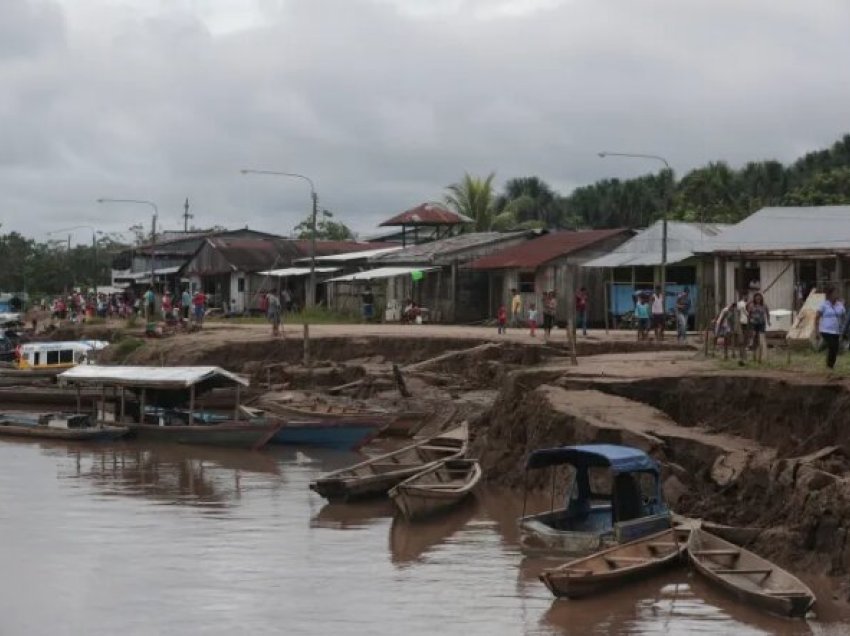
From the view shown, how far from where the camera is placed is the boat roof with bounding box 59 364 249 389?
32.7 metres

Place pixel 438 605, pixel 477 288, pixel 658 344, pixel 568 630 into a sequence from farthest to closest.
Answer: pixel 477 288 → pixel 658 344 → pixel 438 605 → pixel 568 630

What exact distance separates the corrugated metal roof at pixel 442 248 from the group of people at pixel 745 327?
20249 mm

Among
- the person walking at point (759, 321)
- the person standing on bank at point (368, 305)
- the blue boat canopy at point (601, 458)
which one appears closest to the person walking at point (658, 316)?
the person walking at point (759, 321)

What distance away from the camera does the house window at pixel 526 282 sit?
1897 inches

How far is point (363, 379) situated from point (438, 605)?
68.2ft

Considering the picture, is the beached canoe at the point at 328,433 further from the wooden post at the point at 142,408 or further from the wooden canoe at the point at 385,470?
the wooden canoe at the point at 385,470

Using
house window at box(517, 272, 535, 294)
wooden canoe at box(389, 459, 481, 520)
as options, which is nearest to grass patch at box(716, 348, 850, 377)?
wooden canoe at box(389, 459, 481, 520)

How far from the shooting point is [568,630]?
16328 millimetres

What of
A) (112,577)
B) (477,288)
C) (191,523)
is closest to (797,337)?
(191,523)

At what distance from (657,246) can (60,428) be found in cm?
2041

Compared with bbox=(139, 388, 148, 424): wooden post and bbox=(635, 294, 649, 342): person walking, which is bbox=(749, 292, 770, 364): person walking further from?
bbox=(139, 388, 148, 424): wooden post

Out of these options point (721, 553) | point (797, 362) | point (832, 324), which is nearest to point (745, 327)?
point (797, 362)

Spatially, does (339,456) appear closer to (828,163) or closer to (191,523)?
(191,523)

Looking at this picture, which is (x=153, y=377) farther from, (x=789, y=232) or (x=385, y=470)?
(x=789, y=232)
